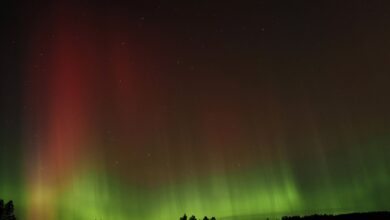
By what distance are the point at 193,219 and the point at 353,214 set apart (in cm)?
6265

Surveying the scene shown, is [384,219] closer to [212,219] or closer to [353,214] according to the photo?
[353,214]

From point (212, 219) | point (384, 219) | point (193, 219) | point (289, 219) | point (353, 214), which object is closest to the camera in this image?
point (384, 219)

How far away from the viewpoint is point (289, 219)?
75.1m

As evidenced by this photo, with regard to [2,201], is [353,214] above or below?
below

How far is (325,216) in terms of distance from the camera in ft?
238

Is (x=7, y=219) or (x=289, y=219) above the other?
(x=7, y=219)

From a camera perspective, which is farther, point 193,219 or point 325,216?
point 193,219

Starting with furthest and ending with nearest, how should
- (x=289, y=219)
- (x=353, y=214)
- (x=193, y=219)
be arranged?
(x=193, y=219) < (x=289, y=219) < (x=353, y=214)

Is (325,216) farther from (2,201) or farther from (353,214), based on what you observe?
(2,201)

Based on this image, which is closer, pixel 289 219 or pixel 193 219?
pixel 289 219

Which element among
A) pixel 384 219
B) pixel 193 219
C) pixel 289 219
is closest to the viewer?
pixel 384 219

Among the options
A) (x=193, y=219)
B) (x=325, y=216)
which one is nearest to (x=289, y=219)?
(x=325, y=216)

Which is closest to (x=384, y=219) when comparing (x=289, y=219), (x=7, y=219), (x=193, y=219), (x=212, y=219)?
(x=289, y=219)

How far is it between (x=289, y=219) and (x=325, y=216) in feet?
16.7
